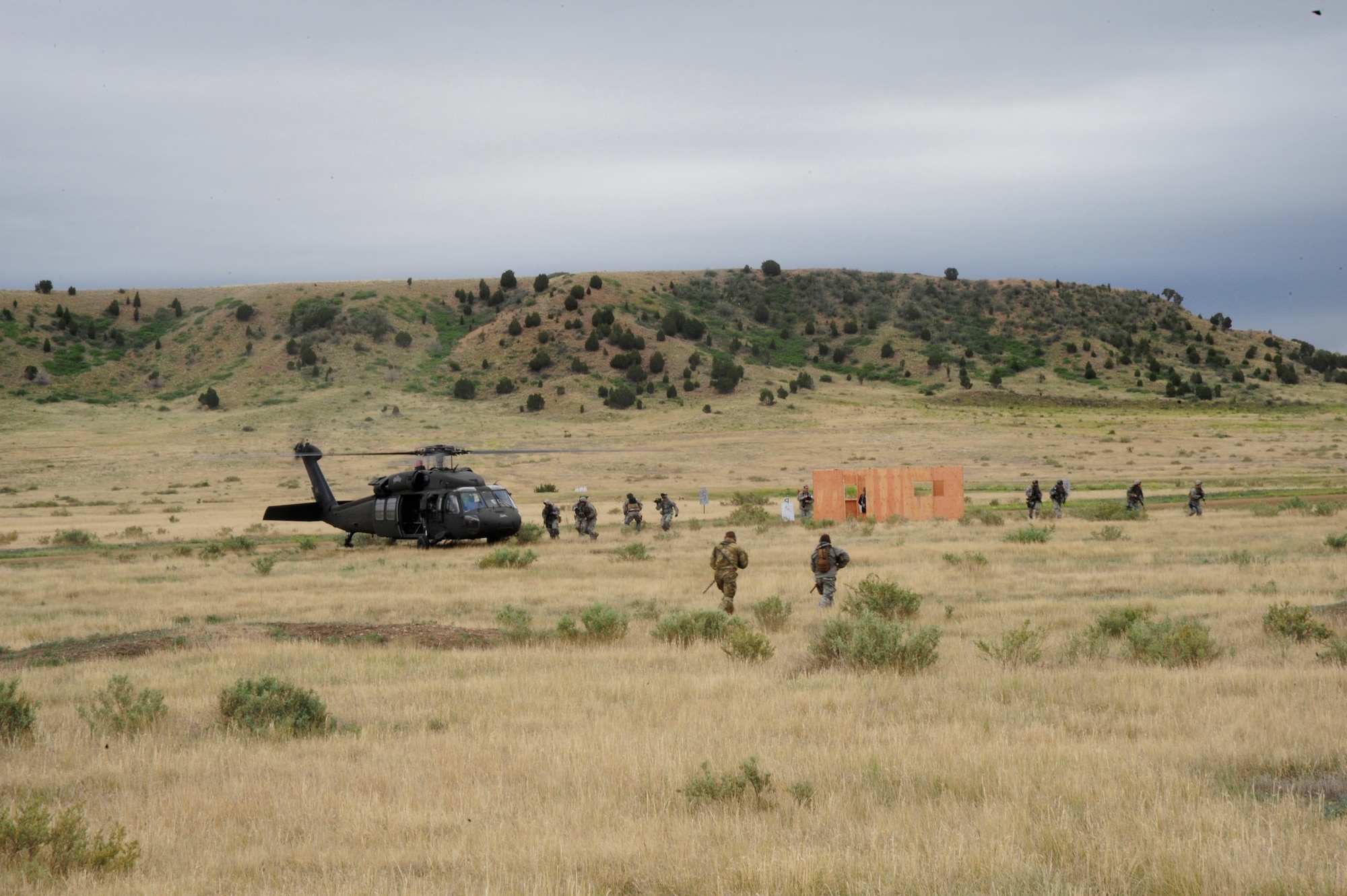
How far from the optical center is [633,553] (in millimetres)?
24766

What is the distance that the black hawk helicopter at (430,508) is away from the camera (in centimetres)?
2714

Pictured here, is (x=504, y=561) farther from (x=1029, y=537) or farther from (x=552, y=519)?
(x=1029, y=537)

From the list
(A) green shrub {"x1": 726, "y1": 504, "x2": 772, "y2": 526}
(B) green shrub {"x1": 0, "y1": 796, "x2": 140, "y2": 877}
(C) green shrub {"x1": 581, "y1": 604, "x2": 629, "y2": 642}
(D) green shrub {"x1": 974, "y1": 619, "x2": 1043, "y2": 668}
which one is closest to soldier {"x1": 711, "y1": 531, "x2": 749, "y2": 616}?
(C) green shrub {"x1": 581, "y1": 604, "x2": 629, "y2": 642}

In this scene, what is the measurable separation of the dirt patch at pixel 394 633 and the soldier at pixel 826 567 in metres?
4.93

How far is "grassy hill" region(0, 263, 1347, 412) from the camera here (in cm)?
9162

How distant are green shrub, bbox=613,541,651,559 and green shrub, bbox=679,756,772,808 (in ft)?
58.1

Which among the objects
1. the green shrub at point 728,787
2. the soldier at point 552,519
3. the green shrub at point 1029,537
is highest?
the green shrub at point 728,787

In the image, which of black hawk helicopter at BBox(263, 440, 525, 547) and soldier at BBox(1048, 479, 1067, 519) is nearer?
black hawk helicopter at BBox(263, 440, 525, 547)

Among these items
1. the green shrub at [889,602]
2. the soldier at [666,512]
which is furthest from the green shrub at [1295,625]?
the soldier at [666,512]

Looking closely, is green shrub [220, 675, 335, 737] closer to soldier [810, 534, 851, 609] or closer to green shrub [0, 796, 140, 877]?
green shrub [0, 796, 140, 877]

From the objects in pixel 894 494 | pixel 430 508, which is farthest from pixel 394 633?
pixel 894 494

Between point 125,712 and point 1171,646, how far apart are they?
10420 millimetres

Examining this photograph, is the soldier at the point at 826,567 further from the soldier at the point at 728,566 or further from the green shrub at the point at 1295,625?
the green shrub at the point at 1295,625

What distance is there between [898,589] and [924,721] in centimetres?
695
